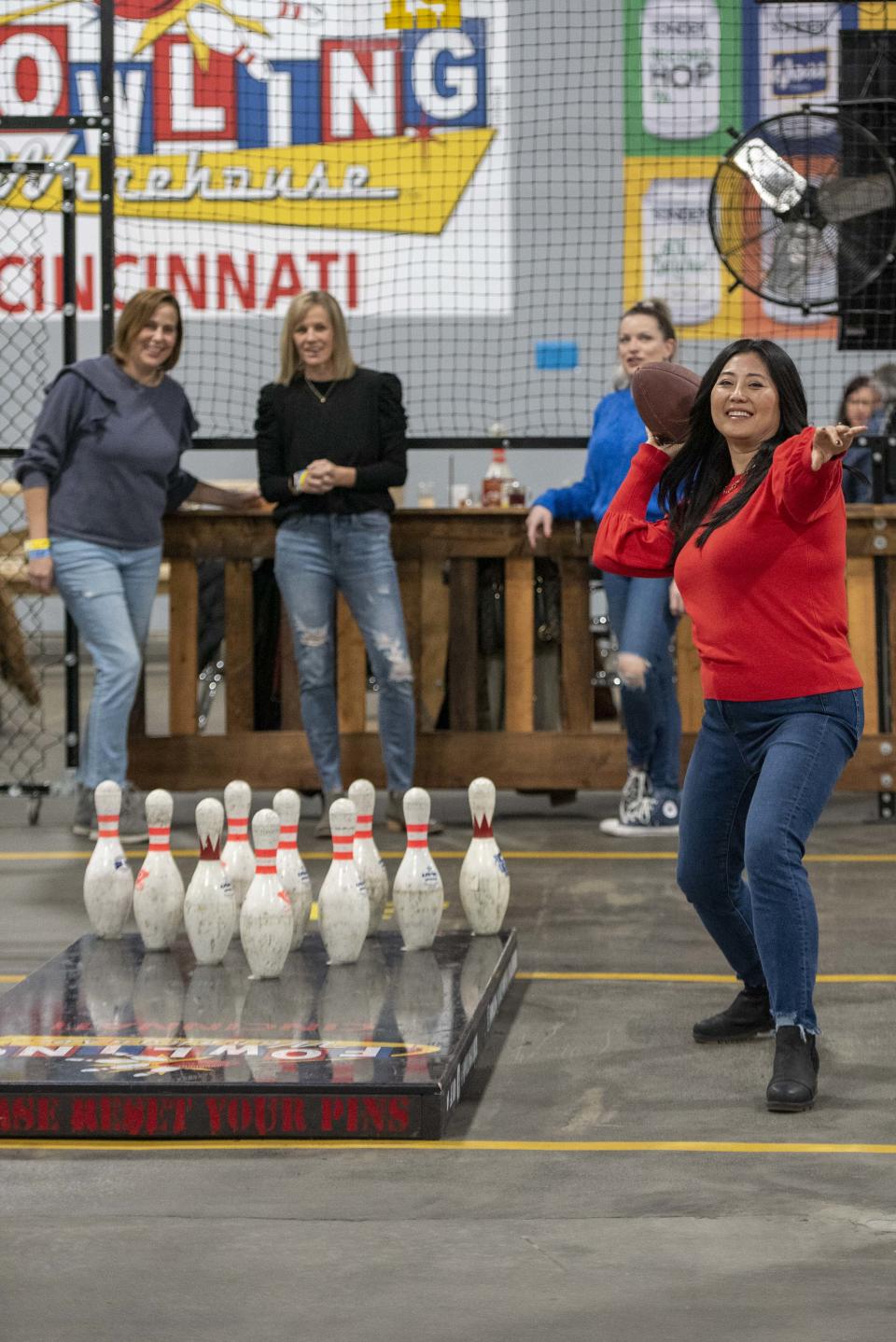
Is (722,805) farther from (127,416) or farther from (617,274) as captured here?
(617,274)

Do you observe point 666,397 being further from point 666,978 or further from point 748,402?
point 666,978

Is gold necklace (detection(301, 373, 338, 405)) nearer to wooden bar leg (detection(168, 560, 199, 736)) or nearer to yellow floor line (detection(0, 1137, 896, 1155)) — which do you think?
wooden bar leg (detection(168, 560, 199, 736))

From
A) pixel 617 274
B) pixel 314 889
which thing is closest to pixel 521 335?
pixel 617 274

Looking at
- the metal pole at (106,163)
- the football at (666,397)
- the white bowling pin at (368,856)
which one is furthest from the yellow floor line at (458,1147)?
the metal pole at (106,163)

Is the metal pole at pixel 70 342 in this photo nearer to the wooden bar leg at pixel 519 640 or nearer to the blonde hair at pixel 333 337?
the blonde hair at pixel 333 337

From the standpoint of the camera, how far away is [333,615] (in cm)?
658

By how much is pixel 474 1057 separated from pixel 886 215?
4852 mm

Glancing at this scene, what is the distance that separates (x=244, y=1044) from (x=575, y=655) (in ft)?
12.3

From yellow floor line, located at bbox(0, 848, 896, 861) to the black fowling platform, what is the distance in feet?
6.15

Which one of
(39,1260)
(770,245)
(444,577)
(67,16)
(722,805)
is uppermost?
(67,16)

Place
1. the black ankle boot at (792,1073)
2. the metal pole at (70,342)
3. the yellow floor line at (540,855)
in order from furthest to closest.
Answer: the metal pole at (70,342) → the yellow floor line at (540,855) → the black ankle boot at (792,1073)

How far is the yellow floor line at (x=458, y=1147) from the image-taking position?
3.23 metres

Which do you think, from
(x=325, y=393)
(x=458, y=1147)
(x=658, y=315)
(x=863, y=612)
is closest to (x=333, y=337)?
(x=325, y=393)

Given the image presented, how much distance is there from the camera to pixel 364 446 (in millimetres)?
6383
